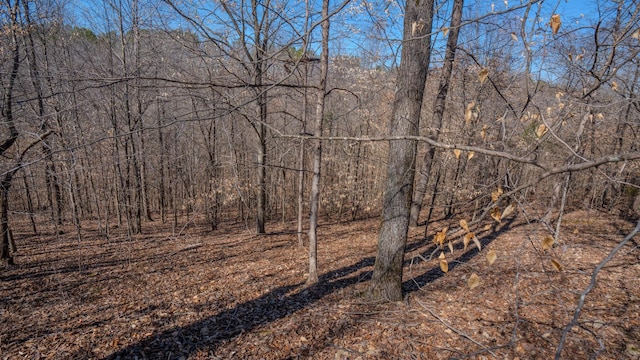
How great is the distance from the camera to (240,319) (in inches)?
175

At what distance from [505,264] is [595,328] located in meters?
2.34

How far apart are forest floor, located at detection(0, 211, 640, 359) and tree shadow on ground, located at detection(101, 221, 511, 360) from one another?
2 centimetres

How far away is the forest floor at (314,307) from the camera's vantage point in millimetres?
3393

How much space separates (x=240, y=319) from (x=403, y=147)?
132 inches

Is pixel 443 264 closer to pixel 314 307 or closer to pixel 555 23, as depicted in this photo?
pixel 555 23

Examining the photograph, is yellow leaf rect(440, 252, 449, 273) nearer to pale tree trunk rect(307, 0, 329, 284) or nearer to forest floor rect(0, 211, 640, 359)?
forest floor rect(0, 211, 640, 359)

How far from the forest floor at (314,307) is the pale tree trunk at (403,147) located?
415 millimetres

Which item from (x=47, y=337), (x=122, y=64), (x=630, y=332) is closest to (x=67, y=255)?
(x=47, y=337)

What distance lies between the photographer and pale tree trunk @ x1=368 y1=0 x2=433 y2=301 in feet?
12.3

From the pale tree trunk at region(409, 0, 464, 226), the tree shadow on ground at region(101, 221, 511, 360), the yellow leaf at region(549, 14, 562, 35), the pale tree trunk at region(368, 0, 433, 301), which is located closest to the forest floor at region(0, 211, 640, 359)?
the tree shadow on ground at region(101, 221, 511, 360)

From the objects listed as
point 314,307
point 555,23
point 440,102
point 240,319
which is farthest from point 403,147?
point 440,102

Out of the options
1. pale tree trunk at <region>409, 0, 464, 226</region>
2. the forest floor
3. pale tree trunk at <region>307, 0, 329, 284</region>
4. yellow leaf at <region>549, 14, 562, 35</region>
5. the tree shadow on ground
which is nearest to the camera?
yellow leaf at <region>549, 14, 562, 35</region>

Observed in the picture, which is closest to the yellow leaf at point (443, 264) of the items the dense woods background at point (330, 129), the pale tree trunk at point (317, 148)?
the dense woods background at point (330, 129)

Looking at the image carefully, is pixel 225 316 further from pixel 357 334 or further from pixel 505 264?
pixel 505 264
